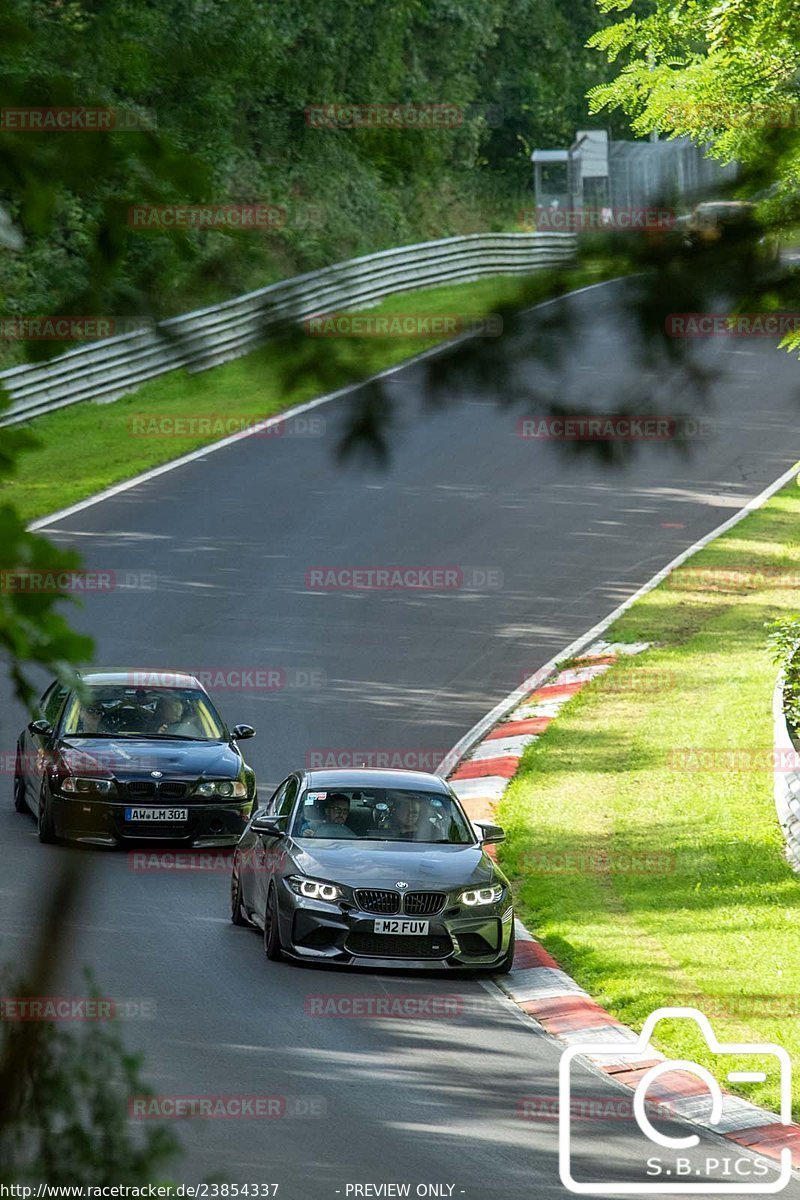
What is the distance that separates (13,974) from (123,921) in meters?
10.8

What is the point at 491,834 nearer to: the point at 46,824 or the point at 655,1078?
the point at 655,1078

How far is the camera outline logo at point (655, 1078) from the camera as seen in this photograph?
29.0 ft

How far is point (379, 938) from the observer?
13328mm

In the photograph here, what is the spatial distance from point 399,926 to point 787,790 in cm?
499

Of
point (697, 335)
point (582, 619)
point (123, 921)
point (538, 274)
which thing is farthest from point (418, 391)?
point (582, 619)

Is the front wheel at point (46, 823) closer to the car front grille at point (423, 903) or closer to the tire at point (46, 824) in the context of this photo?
the tire at point (46, 824)

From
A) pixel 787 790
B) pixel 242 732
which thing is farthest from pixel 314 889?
pixel 787 790

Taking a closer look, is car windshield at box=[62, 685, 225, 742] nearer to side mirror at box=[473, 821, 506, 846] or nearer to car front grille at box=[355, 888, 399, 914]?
side mirror at box=[473, 821, 506, 846]

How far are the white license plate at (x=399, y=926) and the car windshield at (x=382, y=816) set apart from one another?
1.09 metres

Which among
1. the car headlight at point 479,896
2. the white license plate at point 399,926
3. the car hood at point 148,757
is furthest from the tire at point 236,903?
the car hood at point 148,757

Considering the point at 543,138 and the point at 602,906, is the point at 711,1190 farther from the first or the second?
the point at 543,138

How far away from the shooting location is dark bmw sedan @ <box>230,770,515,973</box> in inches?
526

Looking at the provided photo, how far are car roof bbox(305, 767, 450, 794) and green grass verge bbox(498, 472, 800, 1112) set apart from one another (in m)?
1.44

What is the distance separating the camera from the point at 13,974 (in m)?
3.81
